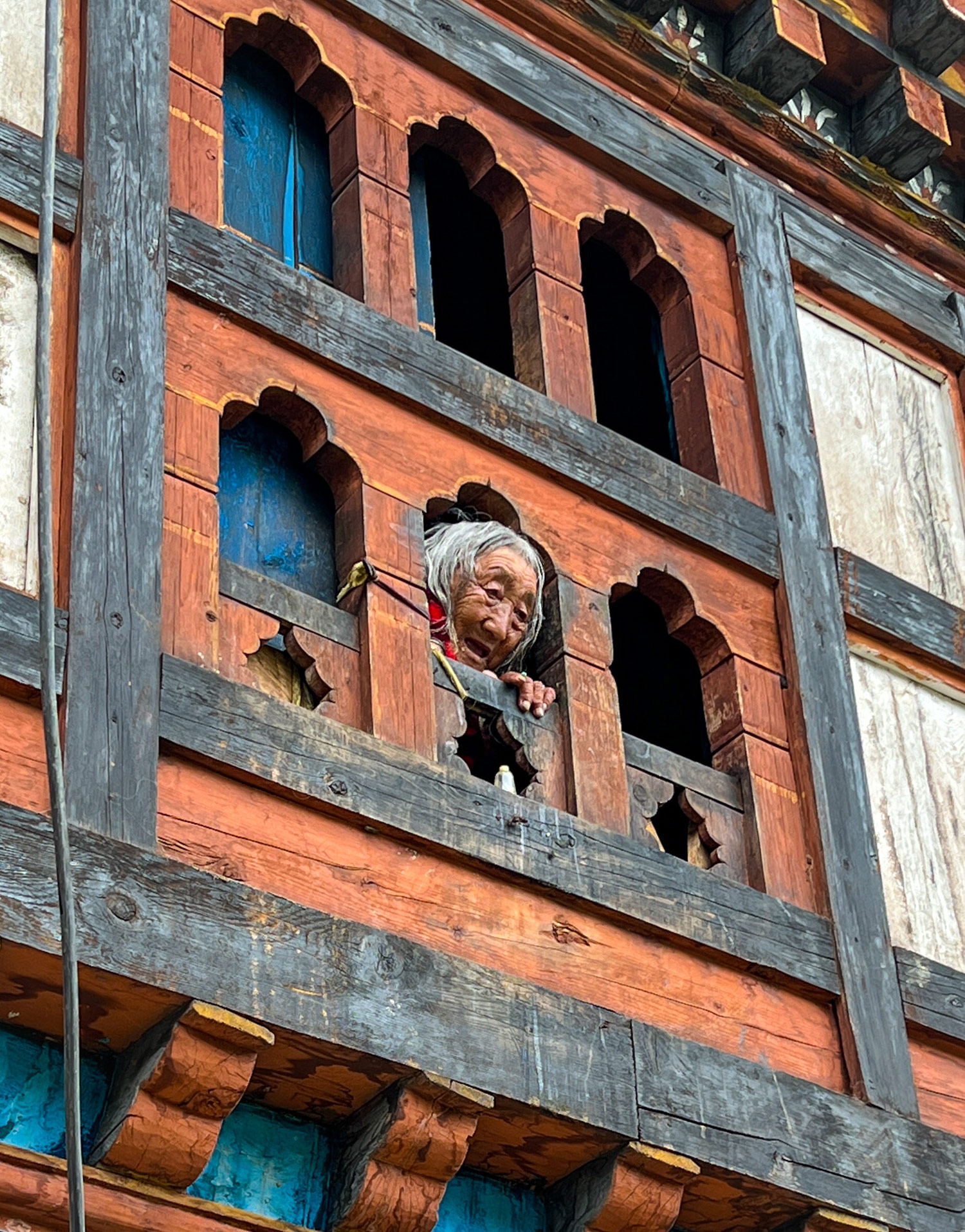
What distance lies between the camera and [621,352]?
371 inches

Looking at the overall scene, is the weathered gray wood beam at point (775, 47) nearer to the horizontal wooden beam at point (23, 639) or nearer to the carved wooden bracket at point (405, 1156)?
the horizontal wooden beam at point (23, 639)

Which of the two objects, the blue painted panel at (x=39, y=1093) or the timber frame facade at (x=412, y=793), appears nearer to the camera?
the blue painted panel at (x=39, y=1093)

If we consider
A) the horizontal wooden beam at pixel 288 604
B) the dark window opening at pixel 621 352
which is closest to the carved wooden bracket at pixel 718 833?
the horizontal wooden beam at pixel 288 604

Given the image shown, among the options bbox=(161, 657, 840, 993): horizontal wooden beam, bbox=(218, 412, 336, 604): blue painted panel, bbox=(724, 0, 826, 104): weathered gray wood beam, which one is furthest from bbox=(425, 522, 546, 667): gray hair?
bbox=(724, 0, 826, 104): weathered gray wood beam

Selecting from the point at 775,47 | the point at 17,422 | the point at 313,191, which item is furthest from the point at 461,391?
the point at 775,47

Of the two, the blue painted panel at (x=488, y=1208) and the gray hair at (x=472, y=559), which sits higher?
the gray hair at (x=472, y=559)

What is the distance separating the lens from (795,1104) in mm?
6035

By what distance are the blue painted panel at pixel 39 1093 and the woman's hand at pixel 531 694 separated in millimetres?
1715

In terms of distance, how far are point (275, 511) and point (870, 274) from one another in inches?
117

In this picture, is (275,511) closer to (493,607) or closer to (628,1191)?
(493,607)

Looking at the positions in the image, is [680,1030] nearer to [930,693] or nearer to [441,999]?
[441,999]

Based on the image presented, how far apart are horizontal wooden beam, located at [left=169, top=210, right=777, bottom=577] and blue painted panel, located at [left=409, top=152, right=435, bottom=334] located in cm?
33

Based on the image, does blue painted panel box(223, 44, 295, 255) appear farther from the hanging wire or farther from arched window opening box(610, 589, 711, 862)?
arched window opening box(610, 589, 711, 862)

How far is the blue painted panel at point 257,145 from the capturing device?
743 centimetres
